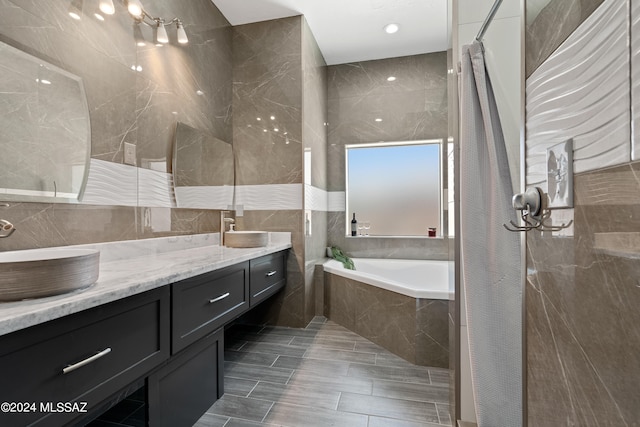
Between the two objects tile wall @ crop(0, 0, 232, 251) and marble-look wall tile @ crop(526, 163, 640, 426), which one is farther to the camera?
tile wall @ crop(0, 0, 232, 251)

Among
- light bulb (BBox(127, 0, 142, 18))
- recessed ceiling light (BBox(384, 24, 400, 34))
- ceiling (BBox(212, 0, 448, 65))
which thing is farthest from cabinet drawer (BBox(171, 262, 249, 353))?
recessed ceiling light (BBox(384, 24, 400, 34))

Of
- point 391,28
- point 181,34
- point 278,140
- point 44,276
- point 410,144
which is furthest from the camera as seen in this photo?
point 410,144

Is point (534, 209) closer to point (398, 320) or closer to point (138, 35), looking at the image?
point (398, 320)

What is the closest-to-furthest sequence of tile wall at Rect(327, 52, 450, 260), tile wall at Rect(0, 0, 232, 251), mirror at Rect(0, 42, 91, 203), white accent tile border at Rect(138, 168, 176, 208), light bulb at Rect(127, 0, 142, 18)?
1. mirror at Rect(0, 42, 91, 203)
2. tile wall at Rect(0, 0, 232, 251)
3. light bulb at Rect(127, 0, 142, 18)
4. white accent tile border at Rect(138, 168, 176, 208)
5. tile wall at Rect(327, 52, 450, 260)

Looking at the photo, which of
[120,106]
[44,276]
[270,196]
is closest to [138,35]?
[120,106]

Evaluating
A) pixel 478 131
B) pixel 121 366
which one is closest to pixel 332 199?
pixel 478 131

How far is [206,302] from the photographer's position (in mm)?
1548

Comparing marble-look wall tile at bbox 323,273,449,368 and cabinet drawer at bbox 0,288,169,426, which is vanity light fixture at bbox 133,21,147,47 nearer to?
cabinet drawer at bbox 0,288,169,426

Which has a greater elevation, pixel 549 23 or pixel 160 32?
pixel 160 32

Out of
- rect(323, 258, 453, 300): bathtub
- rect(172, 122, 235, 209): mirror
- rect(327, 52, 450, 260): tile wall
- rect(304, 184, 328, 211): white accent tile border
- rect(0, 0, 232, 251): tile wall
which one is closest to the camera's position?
rect(0, 0, 232, 251): tile wall

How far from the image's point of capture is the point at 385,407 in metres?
1.68

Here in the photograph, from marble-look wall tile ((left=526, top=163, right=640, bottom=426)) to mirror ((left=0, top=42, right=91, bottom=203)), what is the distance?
1.87 m

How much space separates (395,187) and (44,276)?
3.42 meters

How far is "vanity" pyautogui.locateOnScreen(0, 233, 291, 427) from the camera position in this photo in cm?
75
